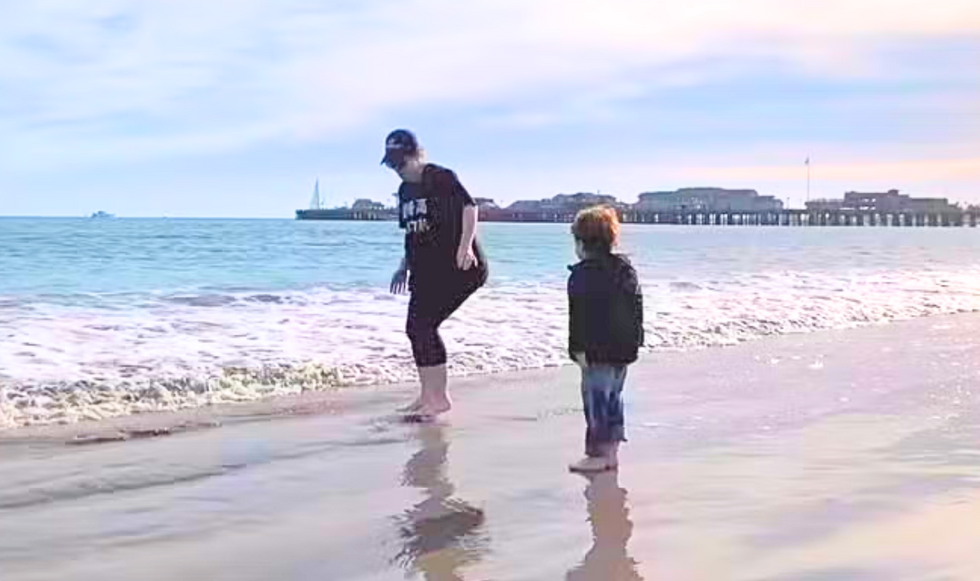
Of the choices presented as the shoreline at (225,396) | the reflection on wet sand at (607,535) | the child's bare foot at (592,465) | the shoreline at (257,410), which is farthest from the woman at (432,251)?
the reflection on wet sand at (607,535)

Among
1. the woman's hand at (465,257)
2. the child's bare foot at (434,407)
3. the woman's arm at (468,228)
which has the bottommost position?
the child's bare foot at (434,407)

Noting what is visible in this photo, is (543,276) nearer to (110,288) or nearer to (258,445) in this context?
(110,288)

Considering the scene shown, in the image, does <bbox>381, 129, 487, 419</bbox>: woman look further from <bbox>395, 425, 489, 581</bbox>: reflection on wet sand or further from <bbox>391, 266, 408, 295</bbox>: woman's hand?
<bbox>395, 425, 489, 581</bbox>: reflection on wet sand

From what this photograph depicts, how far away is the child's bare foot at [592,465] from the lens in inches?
234

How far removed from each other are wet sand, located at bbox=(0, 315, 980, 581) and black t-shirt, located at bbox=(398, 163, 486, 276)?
96 centimetres

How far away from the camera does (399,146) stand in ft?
24.9

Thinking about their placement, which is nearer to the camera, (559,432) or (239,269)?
(559,432)

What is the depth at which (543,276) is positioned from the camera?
23875mm

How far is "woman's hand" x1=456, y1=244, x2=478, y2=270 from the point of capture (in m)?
7.53

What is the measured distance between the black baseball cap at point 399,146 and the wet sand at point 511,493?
1.53 m

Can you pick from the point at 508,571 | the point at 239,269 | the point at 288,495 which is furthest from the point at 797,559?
the point at 239,269

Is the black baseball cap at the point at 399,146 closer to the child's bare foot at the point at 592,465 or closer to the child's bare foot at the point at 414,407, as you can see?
the child's bare foot at the point at 414,407

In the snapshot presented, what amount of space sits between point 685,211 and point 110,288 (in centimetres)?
11078

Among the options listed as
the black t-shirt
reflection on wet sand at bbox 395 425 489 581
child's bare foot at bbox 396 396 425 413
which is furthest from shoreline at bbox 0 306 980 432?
reflection on wet sand at bbox 395 425 489 581
